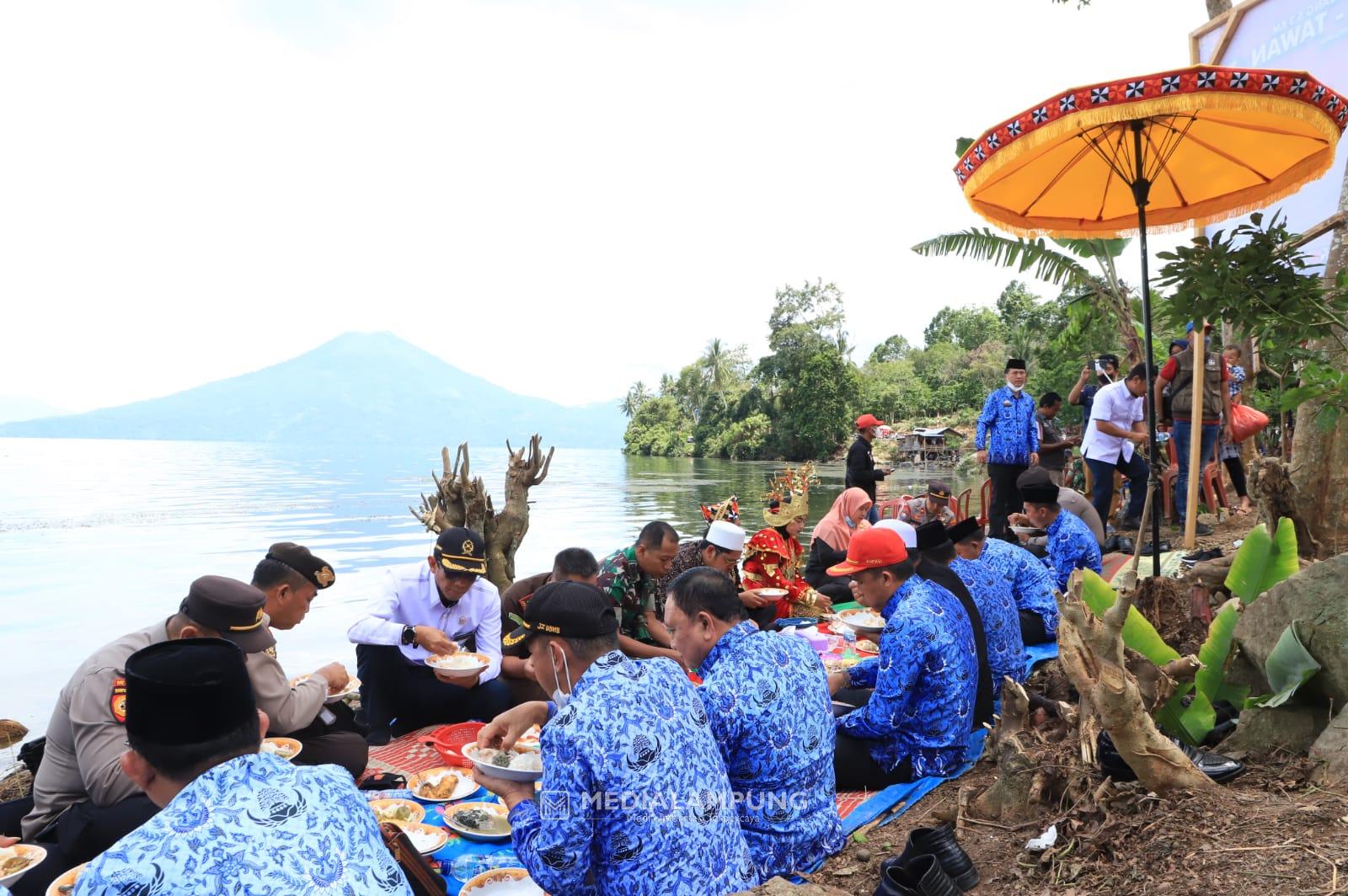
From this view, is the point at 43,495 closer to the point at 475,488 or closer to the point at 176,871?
the point at 475,488

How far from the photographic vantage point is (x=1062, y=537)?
6.25 m

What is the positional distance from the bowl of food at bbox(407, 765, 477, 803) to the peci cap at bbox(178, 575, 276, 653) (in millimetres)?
916

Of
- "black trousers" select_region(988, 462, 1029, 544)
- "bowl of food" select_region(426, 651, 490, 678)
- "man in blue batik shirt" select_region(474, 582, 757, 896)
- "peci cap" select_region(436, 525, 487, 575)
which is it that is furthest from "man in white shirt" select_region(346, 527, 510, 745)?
"black trousers" select_region(988, 462, 1029, 544)

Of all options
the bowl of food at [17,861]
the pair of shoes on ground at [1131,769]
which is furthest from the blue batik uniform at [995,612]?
the bowl of food at [17,861]

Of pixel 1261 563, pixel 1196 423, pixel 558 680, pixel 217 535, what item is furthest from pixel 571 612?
pixel 217 535

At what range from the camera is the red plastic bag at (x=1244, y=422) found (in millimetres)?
8523

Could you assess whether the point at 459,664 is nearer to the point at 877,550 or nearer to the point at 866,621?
the point at 877,550

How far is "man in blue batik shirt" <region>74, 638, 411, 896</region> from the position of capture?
147cm

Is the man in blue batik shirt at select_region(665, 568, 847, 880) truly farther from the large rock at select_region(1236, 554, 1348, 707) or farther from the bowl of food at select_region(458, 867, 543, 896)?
the large rock at select_region(1236, 554, 1348, 707)

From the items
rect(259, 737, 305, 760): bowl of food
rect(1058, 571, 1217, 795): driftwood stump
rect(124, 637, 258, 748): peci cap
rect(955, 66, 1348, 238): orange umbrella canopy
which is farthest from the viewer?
rect(955, 66, 1348, 238): orange umbrella canopy

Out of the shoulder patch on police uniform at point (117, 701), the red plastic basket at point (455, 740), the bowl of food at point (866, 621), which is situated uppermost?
the shoulder patch on police uniform at point (117, 701)

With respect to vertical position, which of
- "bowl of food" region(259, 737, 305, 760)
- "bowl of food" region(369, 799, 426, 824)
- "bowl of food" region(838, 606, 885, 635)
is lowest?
"bowl of food" region(369, 799, 426, 824)

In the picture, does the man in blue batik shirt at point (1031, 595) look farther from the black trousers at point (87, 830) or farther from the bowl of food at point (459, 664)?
the black trousers at point (87, 830)

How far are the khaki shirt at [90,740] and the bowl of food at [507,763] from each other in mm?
1132
